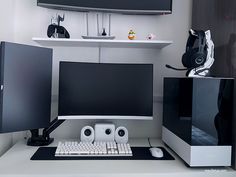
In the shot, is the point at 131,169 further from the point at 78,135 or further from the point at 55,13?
the point at 55,13

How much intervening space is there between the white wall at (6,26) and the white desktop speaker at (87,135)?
496mm

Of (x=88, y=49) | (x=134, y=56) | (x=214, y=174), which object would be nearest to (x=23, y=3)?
(x=88, y=49)

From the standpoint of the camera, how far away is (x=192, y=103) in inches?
47.1

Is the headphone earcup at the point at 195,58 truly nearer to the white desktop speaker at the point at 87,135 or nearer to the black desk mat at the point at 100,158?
the black desk mat at the point at 100,158

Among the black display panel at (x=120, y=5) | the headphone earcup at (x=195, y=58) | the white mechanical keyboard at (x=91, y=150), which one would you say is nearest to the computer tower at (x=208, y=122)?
the headphone earcup at (x=195, y=58)

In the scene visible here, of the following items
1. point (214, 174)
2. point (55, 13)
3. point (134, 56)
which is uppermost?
point (55, 13)

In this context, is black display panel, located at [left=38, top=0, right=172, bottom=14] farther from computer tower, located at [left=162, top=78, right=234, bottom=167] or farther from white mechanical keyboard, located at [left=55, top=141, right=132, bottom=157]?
white mechanical keyboard, located at [left=55, top=141, right=132, bottom=157]

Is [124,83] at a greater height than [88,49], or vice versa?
[88,49]

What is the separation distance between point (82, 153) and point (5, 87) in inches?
22.3

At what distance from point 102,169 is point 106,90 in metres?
0.60

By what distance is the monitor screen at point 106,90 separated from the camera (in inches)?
64.2

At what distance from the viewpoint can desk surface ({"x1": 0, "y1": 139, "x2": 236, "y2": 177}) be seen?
1149 mm

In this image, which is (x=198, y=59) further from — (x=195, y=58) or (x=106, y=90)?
(x=106, y=90)

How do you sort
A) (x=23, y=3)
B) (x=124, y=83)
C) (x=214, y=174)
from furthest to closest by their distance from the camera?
(x=23, y=3) < (x=124, y=83) < (x=214, y=174)
